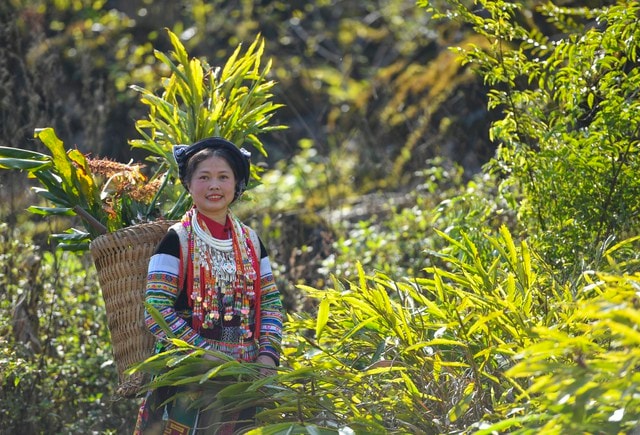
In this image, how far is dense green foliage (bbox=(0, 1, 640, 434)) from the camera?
3.26m

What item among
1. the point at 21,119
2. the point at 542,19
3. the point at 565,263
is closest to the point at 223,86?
the point at 565,263

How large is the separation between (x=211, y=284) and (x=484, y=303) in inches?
36.7

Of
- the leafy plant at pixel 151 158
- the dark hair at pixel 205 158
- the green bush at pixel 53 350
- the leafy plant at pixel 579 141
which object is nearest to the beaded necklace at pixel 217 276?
the dark hair at pixel 205 158

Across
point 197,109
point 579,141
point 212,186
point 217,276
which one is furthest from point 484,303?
point 197,109

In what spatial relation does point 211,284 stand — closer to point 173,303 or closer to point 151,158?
point 173,303

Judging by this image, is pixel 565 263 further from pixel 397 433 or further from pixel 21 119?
Answer: pixel 21 119

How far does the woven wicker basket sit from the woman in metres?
0.15

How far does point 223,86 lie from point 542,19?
3.73m

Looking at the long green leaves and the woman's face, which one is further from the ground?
the long green leaves

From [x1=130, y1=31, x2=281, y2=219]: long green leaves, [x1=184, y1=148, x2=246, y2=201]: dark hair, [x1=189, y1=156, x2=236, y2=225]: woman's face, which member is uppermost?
[x1=130, y1=31, x2=281, y2=219]: long green leaves

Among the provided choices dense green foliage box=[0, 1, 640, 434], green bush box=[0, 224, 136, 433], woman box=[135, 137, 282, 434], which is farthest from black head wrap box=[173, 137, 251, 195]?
green bush box=[0, 224, 136, 433]

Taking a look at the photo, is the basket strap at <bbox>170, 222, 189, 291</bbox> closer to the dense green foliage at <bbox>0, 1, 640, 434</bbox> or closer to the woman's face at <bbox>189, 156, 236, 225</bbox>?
the woman's face at <bbox>189, 156, 236, 225</bbox>

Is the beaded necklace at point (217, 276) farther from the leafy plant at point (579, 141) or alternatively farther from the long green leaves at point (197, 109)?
the leafy plant at point (579, 141)

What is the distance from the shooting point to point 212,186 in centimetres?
393
